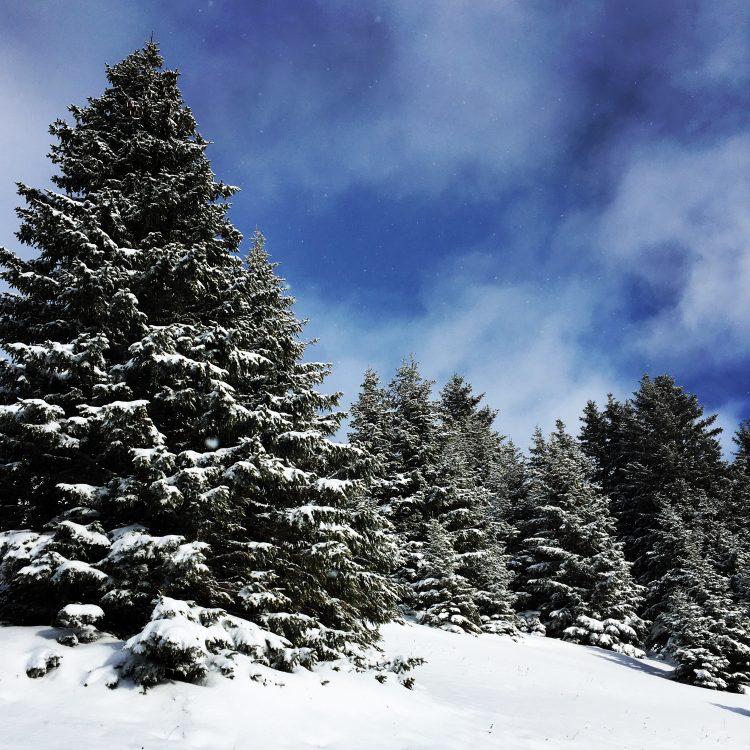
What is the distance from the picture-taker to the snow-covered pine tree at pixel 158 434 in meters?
7.91

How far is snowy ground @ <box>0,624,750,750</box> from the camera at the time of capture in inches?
239

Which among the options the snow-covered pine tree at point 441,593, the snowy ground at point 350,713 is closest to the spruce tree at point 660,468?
the snow-covered pine tree at point 441,593

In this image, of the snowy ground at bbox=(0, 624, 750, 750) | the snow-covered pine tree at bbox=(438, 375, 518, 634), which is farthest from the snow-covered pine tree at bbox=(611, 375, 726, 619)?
the snowy ground at bbox=(0, 624, 750, 750)

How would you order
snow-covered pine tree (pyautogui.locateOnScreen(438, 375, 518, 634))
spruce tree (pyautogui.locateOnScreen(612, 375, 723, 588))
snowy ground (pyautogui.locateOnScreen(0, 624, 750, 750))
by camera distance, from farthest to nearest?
1. spruce tree (pyautogui.locateOnScreen(612, 375, 723, 588))
2. snow-covered pine tree (pyautogui.locateOnScreen(438, 375, 518, 634))
3. snowy ground (pyautogui.locateOnScreen(0, 624, 750, 750))

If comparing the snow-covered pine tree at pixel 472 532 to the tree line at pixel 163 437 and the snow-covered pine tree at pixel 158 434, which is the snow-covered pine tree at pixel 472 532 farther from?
the snow-covered pine tree at pixel 158 434

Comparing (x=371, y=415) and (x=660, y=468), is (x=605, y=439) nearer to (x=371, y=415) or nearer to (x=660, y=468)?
(x=660, y=468)

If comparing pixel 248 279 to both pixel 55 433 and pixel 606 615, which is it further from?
pixel 606 615

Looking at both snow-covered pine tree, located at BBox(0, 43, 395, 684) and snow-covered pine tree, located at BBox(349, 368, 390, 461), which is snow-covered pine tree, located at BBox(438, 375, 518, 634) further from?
snow-covered pine tree, located at BBox(0, 43, 395, 684)

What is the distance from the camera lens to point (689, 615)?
22.6m

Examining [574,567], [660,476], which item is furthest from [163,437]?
[660,476]

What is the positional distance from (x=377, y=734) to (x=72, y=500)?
632 centimetres

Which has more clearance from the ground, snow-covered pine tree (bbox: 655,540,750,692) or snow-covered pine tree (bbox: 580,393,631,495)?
snow-covered pine tree (bbox: 580,393,631,495)

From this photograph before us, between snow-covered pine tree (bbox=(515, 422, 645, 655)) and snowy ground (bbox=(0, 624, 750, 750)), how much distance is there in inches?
448

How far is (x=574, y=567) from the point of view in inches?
1125
